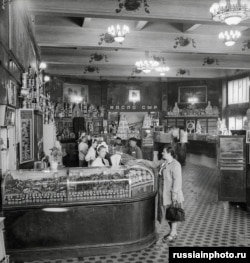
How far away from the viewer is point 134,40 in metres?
10.7

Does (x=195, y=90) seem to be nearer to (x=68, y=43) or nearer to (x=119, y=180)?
(x=68, y=43)

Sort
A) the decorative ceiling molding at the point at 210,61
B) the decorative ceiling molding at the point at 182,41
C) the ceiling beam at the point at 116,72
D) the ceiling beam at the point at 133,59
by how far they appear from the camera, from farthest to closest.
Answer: the ceiling beam at the point at 116,72, the decorative ceiling molding at the point at 210,61, the ceiling beam at the point at 133,59, the decorative ceiling molding at the point at 182,41

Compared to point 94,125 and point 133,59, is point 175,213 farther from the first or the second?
point 94,125

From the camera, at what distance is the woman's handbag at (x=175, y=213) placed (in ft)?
18.1

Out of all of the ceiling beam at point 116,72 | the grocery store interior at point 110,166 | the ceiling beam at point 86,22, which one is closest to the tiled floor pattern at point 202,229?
the grocery store interior at point 110,166

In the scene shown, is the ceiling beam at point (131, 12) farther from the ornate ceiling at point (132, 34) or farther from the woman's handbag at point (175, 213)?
the woman's handbag at point (175, 213)

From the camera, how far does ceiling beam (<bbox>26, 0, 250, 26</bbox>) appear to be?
7258mm

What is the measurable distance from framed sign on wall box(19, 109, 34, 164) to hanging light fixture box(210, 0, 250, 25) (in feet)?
12.2

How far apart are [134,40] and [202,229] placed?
6.38 m

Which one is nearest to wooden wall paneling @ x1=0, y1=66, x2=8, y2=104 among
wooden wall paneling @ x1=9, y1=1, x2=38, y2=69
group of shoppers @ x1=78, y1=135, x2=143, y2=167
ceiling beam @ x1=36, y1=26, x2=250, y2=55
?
wooden wall paneling @ x1=9, y1=1, x2=38, y2=69

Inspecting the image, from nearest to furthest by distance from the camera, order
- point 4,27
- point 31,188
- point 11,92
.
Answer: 1. point 4,27
2. point 31,188
3. point 11,92

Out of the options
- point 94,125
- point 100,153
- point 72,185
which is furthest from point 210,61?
point 72,185

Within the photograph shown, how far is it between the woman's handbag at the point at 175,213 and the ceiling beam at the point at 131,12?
430 cm

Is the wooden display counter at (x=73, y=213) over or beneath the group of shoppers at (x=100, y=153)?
beneath
